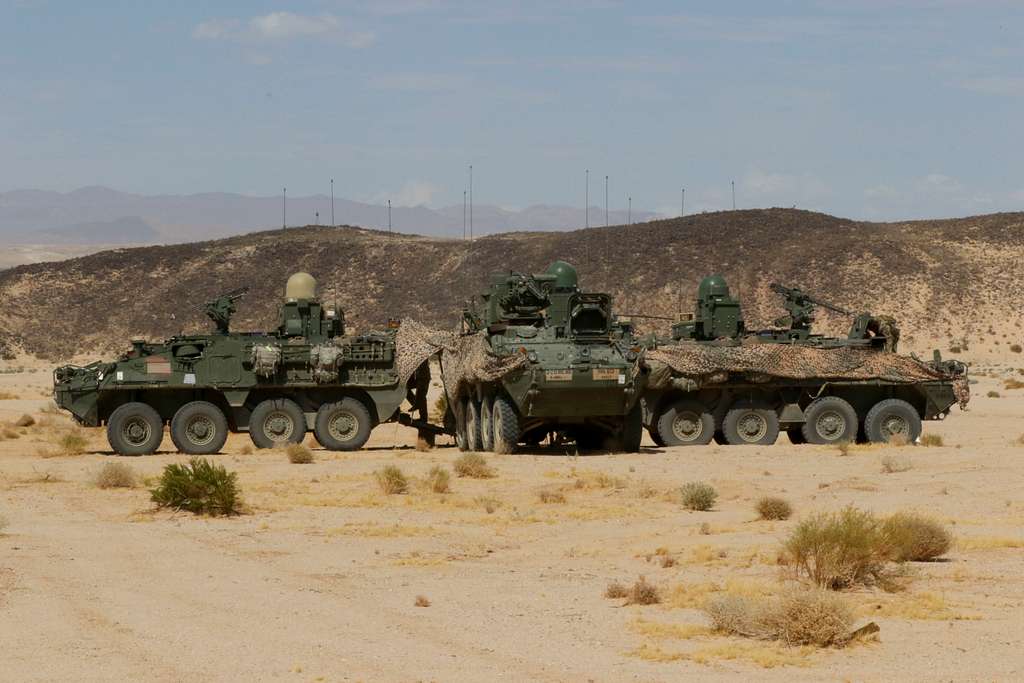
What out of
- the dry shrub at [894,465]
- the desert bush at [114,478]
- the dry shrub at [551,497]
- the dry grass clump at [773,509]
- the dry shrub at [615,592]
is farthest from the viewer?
the dry shrub at [894,465]

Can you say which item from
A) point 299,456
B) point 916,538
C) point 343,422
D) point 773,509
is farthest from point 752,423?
point 916,538

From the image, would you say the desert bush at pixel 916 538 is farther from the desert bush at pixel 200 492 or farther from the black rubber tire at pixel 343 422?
the black rubber tire at pixel 343 422

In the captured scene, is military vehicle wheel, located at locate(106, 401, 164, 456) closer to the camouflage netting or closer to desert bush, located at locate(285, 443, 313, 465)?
desert bush, located at locate(285, 443, 313, 465)

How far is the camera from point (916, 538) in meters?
13.0

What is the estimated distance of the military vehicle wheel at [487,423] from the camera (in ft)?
81.9

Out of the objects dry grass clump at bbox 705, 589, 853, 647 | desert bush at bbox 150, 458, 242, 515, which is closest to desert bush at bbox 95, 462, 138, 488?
desert bush at bbox 150, 458, 242, 515

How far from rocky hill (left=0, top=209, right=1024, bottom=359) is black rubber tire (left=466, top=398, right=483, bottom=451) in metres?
46.2

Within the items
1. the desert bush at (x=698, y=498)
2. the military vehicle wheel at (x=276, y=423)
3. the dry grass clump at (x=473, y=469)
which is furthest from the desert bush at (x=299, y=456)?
the desert bush at (x=698, y=498)

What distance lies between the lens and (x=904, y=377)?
2592 cm

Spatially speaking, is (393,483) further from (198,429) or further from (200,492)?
(198,429)

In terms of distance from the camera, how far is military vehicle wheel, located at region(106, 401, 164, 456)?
82.0 feet

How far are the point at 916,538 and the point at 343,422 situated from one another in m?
14.2

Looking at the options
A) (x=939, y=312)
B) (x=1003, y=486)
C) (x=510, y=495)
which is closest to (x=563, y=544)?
(x=510, y=495)

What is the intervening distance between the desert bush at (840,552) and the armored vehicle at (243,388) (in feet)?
46.7
